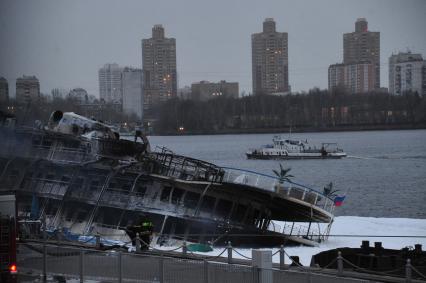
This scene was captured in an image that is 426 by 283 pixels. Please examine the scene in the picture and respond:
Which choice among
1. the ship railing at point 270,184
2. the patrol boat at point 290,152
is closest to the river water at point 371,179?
the patrol boat at point 290,152

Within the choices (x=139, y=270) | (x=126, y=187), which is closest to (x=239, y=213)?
(x=126, y=187)

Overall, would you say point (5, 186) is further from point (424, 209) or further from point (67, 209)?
point (424, 209)

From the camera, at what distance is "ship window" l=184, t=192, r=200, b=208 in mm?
30438

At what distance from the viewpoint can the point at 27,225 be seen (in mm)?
23156

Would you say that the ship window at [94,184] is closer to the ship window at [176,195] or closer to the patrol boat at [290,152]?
the ship window at [176,195]

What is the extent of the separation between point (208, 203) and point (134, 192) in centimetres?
332

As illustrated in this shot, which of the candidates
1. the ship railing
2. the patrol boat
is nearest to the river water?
the patrol boat

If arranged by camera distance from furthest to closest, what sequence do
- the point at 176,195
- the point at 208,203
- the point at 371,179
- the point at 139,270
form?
the point at 371,179
the point at 208,203
the point at 176,195
the point at 139,270

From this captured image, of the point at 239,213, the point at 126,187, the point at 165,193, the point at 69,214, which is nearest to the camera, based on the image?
the point at 165,193

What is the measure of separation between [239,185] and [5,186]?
11.0 m

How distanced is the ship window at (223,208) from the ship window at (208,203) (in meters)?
0.29

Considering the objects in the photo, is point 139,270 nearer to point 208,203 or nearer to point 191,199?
point 191,199

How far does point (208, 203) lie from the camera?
3072 cm

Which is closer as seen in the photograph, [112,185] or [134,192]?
[134,192]
